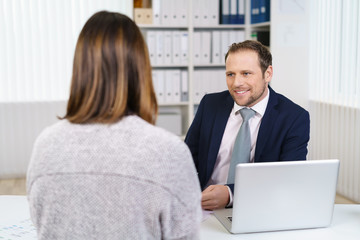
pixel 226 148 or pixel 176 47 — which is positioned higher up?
pixel 176 47

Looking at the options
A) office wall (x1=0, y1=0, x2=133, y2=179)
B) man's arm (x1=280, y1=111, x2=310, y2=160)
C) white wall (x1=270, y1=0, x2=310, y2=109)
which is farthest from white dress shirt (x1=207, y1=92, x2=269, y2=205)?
office wall (x1=0, y1=0, x2=133, y2=179)

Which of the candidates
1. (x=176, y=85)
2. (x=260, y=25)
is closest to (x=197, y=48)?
(x=176, y=85)

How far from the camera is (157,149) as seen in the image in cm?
96

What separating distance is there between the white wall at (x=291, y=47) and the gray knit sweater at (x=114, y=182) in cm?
347

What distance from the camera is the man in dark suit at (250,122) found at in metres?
2.01

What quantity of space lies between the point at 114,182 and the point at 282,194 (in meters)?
0.67

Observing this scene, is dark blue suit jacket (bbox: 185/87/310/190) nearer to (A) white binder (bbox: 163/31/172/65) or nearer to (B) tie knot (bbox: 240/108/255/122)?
(B) tie knot (bbox: 240/108/255/122)

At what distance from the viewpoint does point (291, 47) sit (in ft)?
14.3

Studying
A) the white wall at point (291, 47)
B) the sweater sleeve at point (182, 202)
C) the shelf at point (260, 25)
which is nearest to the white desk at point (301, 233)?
the sweater sleeve at point (182, 202)

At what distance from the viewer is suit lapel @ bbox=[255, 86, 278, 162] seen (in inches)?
78.7

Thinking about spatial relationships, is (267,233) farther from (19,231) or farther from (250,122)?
(19,231)

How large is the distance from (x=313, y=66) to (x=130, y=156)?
3.73 meters

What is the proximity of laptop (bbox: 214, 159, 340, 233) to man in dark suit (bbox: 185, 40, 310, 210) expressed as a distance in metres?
0.46

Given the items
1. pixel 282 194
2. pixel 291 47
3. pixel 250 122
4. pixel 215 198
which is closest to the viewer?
→ pixel 282 194
